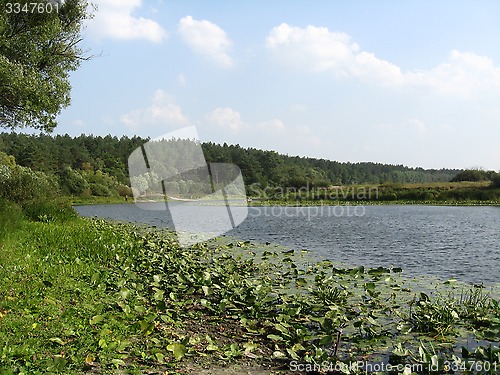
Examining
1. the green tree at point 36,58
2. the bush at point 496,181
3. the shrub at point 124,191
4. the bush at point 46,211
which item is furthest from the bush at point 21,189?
the shrub at point 124,191

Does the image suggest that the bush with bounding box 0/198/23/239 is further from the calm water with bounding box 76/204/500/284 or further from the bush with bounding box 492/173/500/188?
the bush with bounding box 492/173/500/188

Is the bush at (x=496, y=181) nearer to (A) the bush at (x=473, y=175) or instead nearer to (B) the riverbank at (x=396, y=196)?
(B) the riverbank at (x=396, y=196)

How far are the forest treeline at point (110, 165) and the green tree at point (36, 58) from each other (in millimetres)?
63451

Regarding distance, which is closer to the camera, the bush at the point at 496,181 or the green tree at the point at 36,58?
the green tree at the point at 36,58

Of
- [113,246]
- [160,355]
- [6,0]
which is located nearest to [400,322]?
[160,355]

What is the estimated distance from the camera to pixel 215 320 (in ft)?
27.5

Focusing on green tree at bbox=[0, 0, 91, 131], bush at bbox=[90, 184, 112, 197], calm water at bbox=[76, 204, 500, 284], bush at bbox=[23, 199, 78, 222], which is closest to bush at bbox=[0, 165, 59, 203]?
bush at bbox=[23, 199, 78, 222]

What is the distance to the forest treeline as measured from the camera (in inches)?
3957

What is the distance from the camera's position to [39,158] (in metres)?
102

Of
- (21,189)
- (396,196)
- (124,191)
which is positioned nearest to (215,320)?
(21,189)

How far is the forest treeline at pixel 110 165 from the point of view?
10050cm

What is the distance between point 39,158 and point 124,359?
108 metres

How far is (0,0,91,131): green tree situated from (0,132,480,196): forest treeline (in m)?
63.5

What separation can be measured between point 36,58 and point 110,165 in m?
110
